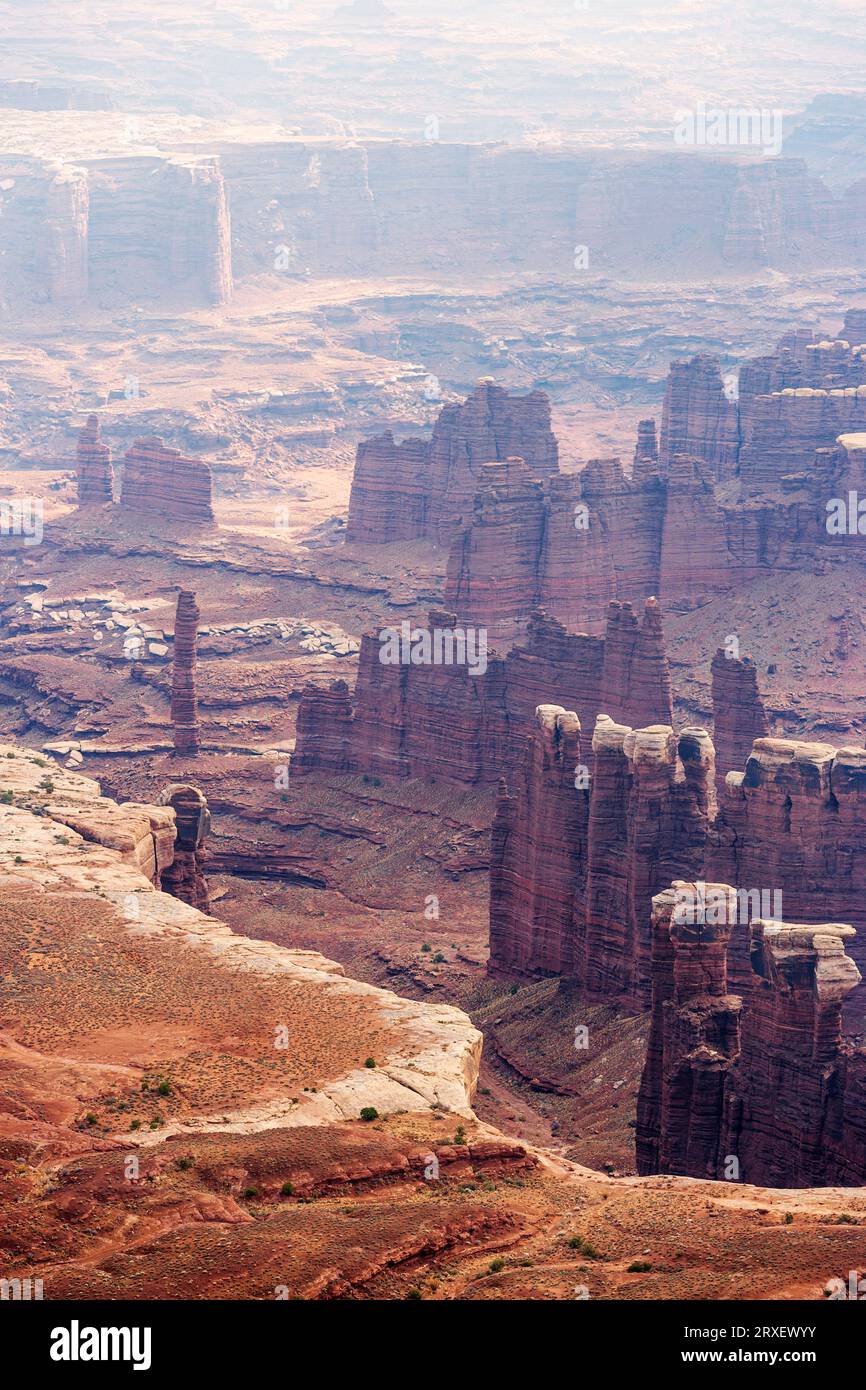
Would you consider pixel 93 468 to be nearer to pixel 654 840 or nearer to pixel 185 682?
pixel 185 682
